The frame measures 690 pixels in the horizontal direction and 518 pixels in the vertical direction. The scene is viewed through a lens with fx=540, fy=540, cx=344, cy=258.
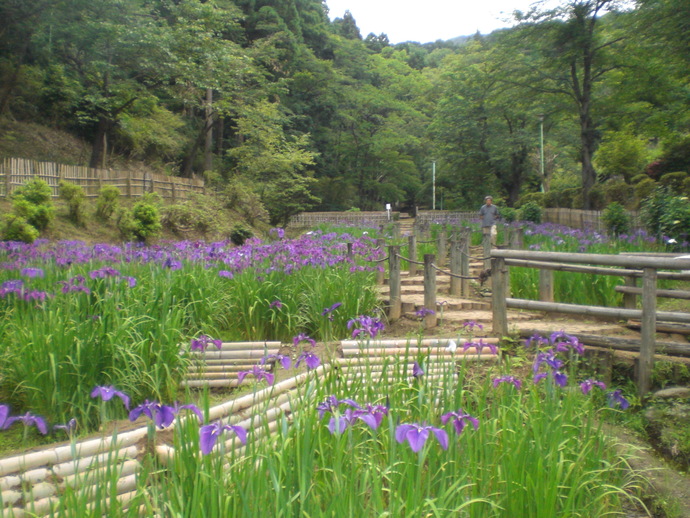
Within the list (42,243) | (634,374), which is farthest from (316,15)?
(634,374)

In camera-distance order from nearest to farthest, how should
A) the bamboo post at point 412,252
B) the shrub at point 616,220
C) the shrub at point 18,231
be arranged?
the bamboo post at point 412,252
the shrub at point 18,231
the shrub at point 616,220

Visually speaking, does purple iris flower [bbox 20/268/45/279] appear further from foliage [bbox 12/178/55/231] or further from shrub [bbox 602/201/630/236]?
shrub [bbox 602/201/630/236]

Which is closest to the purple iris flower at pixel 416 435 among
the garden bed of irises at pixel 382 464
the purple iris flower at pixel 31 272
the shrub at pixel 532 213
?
the garden bed of irises at pixel 382 464

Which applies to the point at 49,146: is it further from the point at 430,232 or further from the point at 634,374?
the point at 634,374

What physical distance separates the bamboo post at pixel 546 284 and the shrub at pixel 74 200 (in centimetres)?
1364

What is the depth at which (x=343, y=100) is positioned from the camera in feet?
127

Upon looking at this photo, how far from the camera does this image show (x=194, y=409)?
165 cm

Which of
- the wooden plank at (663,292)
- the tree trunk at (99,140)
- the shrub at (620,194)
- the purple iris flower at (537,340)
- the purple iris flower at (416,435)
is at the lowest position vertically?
the purple iris flower at (537,340)


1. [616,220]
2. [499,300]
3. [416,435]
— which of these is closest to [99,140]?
[616,220]

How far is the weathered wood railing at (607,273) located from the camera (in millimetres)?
3883

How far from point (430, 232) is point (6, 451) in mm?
13305

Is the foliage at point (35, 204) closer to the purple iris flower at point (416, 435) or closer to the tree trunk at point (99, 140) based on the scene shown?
the tree trunk at point (99, 140)

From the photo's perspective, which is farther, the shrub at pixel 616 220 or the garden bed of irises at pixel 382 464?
the shrub at pixel 616 220

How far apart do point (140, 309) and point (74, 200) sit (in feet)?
41.5
